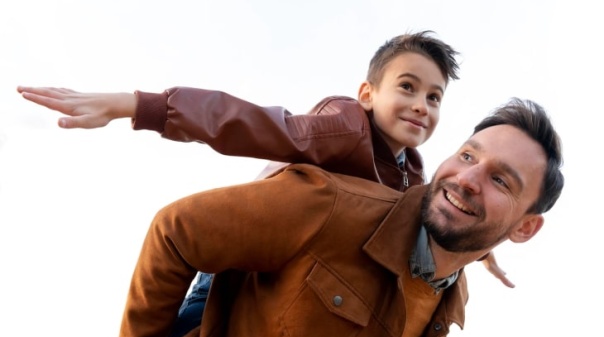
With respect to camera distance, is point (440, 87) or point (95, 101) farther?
point (440, 87)

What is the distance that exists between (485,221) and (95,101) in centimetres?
162

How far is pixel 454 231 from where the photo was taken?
7.50ft

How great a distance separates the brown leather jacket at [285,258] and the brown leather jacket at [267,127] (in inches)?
5.9

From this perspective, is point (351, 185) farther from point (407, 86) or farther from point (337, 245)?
point (407, 86)

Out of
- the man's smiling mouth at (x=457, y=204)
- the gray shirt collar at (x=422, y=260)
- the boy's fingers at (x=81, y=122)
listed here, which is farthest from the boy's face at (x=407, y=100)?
the boy's fingers at (x=81, y=122)

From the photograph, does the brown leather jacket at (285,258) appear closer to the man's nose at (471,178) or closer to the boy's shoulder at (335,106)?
the man's nose at (471,178)

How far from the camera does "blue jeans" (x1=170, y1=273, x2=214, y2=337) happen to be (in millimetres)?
2424

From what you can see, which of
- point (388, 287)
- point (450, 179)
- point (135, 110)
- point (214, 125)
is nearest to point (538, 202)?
point (450, 179)

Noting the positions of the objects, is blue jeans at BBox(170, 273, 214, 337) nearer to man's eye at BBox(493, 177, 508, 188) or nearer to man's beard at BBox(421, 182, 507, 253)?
man's beard at BBox(421, 182, 507, 253)

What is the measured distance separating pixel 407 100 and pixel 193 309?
1334mm

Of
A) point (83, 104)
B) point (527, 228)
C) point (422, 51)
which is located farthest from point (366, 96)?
point (83, 104)

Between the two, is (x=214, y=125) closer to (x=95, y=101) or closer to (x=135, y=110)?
(x=135, y=110)

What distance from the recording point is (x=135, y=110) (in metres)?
2.03

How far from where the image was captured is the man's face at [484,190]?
2314 mm
